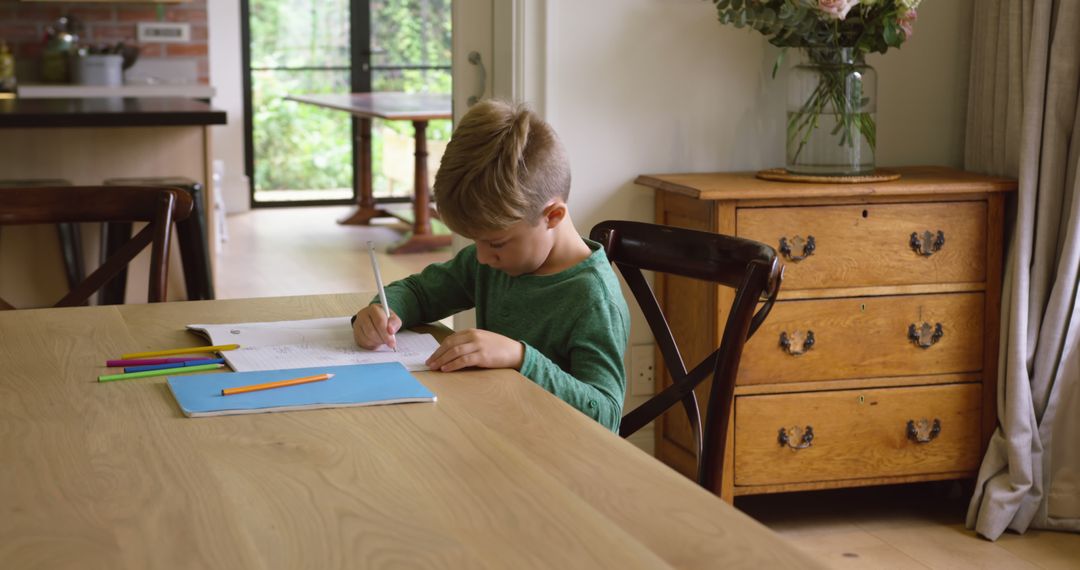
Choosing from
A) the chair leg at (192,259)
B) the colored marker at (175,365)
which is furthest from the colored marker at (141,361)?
the chair leg at (192,259)

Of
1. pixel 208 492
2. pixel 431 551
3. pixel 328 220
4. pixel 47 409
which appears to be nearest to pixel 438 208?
pixel 47 409

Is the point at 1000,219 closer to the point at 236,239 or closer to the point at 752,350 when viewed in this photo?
the point at 752,350

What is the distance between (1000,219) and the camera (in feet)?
9.32

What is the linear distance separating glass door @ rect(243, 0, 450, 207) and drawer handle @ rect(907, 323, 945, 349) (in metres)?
5.31

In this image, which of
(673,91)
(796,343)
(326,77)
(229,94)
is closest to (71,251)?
(673,91)

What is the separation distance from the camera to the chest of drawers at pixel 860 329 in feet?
8.96

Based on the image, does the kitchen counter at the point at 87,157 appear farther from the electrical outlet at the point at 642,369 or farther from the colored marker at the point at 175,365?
the colored marker at the point at 175,365

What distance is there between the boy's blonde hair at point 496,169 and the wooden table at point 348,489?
10.1 inches

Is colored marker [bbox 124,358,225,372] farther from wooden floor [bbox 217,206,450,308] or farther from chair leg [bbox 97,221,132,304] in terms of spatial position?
wooden floor [bbox 217,206,450,308]

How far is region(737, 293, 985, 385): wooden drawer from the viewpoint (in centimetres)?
275

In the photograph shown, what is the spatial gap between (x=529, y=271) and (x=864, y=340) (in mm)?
1349

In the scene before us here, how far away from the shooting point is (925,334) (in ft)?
9.32

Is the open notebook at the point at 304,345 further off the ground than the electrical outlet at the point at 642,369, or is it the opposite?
the open notebook at the point at 304,345

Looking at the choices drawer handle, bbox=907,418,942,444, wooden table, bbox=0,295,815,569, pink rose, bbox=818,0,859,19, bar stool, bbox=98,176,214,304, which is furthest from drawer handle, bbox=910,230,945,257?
wooden table, bbox=0,295,815,569
